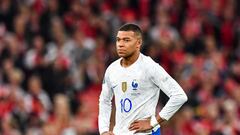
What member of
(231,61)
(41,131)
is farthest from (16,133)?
(231,61)

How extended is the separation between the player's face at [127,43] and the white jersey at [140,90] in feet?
0.59

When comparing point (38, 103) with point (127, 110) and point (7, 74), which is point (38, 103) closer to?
point (7, 74)

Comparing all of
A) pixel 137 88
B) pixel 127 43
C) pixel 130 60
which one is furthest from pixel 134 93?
pixel 127 43

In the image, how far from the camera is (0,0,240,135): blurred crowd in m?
17.4

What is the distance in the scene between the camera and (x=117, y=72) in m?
10.4

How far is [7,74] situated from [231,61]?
5097 mm

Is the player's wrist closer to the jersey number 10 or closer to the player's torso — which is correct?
the player's torso

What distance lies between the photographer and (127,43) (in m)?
10.2

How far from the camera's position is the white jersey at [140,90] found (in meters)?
10.2

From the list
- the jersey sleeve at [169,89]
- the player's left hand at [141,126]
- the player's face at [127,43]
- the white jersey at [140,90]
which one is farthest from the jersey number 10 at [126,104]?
the player's face at [127,43]

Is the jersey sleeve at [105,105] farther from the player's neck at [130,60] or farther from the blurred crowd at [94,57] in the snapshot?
the blurred crowd at [94,57]

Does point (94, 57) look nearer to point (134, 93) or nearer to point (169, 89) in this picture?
point (134, 93)

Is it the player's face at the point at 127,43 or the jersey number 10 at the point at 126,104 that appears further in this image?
the jersey number 10 at the point at 126,104

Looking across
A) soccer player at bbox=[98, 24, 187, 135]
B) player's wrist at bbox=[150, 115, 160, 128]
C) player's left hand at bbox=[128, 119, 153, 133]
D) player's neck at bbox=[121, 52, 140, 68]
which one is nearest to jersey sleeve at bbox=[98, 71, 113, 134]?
soccer player at bbox=[98, 24, 187, 135]
